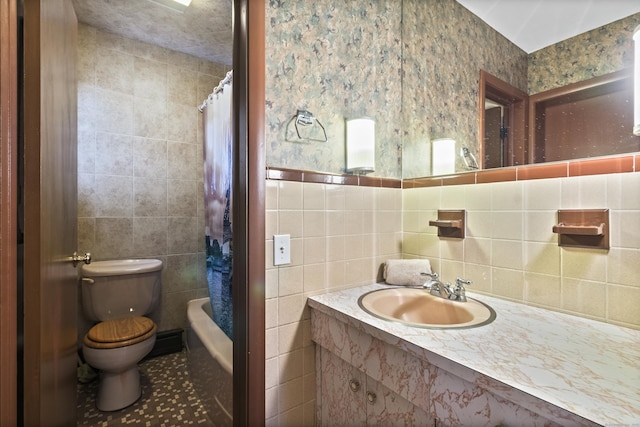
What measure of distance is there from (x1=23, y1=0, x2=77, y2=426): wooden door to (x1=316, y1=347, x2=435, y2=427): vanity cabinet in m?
0.92

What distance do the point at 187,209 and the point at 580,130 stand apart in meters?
2.59

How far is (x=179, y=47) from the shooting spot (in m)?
2.36

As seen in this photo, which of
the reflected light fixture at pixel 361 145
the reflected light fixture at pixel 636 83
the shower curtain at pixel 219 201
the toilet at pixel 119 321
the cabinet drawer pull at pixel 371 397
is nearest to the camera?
the reflected light fixture at pixel 636 83

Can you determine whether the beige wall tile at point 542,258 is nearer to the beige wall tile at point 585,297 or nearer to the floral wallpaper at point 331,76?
the beige wall tile at point 585,297

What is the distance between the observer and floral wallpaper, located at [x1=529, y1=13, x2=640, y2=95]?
883 mm

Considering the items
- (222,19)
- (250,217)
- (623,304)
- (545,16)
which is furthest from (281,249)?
(222,19)

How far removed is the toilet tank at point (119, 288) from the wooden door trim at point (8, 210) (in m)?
1.46

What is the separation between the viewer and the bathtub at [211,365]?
1317 millimetres

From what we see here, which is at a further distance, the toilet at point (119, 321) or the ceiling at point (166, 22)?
the ceiling at point (166, 22)

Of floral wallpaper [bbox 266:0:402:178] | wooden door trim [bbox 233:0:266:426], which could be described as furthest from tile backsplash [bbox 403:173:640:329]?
wooden door trim [bbox 233:0:266:426]

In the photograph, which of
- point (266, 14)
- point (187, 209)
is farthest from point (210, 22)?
point (187, 209)

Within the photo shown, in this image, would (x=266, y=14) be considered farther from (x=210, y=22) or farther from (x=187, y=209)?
(x=187, y=209)

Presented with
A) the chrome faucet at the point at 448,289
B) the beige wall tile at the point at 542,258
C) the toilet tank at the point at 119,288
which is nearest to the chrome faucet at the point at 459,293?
the chrome faucet at the point at 448,289

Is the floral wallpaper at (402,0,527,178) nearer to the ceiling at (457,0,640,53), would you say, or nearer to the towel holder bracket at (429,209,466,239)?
the ceiling at (457,0,640,53)
